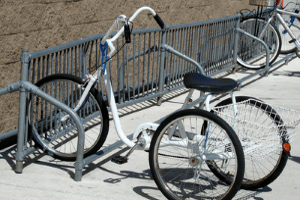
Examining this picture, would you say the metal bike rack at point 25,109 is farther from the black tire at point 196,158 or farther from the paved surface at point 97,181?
the black tire at point 196,158

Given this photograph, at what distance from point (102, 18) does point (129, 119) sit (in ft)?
4.35

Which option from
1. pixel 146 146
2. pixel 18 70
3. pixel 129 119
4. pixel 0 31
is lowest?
pixel 129 119

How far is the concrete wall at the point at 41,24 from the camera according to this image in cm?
511

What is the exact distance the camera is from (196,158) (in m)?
3.91

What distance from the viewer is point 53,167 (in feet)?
15.3

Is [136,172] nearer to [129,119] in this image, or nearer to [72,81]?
[72,81]

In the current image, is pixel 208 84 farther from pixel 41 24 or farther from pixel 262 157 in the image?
pixel 41 24

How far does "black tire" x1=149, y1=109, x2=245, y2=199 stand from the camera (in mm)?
3646

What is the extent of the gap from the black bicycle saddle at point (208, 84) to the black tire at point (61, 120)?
3.17 feet

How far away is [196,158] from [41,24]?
2.53 m

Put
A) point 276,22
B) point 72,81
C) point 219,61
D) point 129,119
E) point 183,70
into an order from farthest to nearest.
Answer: point 276,22 → point 219,61 → point 183,70 → point 129,119 → point 72,81

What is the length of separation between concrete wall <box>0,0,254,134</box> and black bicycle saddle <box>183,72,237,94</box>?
203 cm

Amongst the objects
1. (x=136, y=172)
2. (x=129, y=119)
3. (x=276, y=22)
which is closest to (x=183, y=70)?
(x=129, y=119)

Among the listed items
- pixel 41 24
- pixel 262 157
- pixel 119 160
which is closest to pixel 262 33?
pixel 41 24
